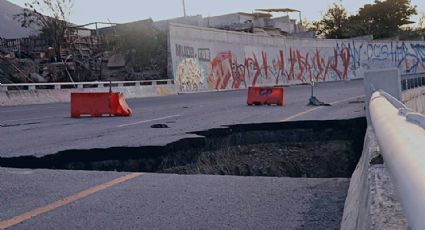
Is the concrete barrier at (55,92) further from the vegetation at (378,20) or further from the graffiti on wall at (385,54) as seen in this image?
the vegetation at (378,20)

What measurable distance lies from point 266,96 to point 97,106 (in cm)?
564

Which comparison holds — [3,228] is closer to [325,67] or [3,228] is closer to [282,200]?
[282,200]

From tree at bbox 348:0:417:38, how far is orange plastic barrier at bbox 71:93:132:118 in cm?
7265

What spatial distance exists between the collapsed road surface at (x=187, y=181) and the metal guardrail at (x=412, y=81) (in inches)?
167

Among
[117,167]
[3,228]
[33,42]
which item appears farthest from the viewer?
[33,42]

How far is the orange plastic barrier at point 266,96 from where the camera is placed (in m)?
17.3

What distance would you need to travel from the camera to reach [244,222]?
4059 mm

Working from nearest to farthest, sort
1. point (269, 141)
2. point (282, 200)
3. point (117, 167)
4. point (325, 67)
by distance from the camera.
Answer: point (282, 200), point (117, 167), point (269, 141), point (325, 67)

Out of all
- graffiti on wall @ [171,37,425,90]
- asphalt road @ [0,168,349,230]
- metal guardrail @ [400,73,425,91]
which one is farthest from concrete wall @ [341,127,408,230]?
graffiti on wall @ [171,37,425,90]

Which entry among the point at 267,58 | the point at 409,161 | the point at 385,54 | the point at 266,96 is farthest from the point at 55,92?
the point at 385,54

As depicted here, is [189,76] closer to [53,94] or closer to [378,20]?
[53,94]

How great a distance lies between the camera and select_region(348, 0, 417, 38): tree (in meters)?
83.3

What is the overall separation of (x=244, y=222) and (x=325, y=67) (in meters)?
46.6

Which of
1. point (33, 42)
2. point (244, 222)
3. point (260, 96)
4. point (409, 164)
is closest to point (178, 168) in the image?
point (244, 222)
